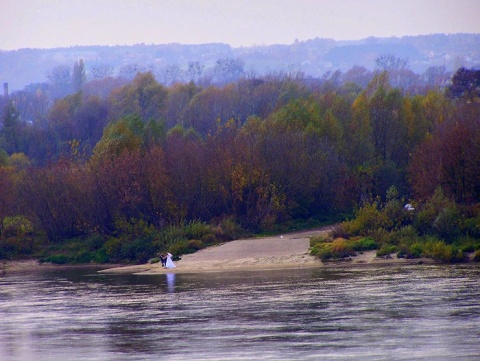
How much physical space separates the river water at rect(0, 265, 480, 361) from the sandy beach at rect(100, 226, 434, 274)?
251 cm

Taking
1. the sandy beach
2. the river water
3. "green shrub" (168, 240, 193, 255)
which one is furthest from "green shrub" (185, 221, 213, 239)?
the river water

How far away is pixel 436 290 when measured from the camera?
34.1 metres

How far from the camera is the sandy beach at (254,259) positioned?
45625mm

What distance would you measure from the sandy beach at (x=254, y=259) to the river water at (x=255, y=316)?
2506mm

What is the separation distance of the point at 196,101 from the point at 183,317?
61711mm

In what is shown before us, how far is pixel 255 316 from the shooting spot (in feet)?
102

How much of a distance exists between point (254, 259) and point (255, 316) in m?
16.7

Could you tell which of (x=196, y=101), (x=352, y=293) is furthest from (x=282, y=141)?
(x=196, y=101)

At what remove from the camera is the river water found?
25703 millimetres

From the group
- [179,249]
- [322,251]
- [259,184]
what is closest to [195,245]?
[179,249]

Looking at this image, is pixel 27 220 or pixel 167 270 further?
pixel 27 220

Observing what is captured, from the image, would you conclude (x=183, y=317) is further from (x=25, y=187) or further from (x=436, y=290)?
(x=25, y=187)

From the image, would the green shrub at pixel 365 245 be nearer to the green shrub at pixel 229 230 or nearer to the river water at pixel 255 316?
the river water at pixel 255 316

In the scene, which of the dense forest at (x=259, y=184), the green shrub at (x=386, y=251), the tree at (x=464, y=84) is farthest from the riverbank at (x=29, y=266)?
the tree at (x=464, y=84)
